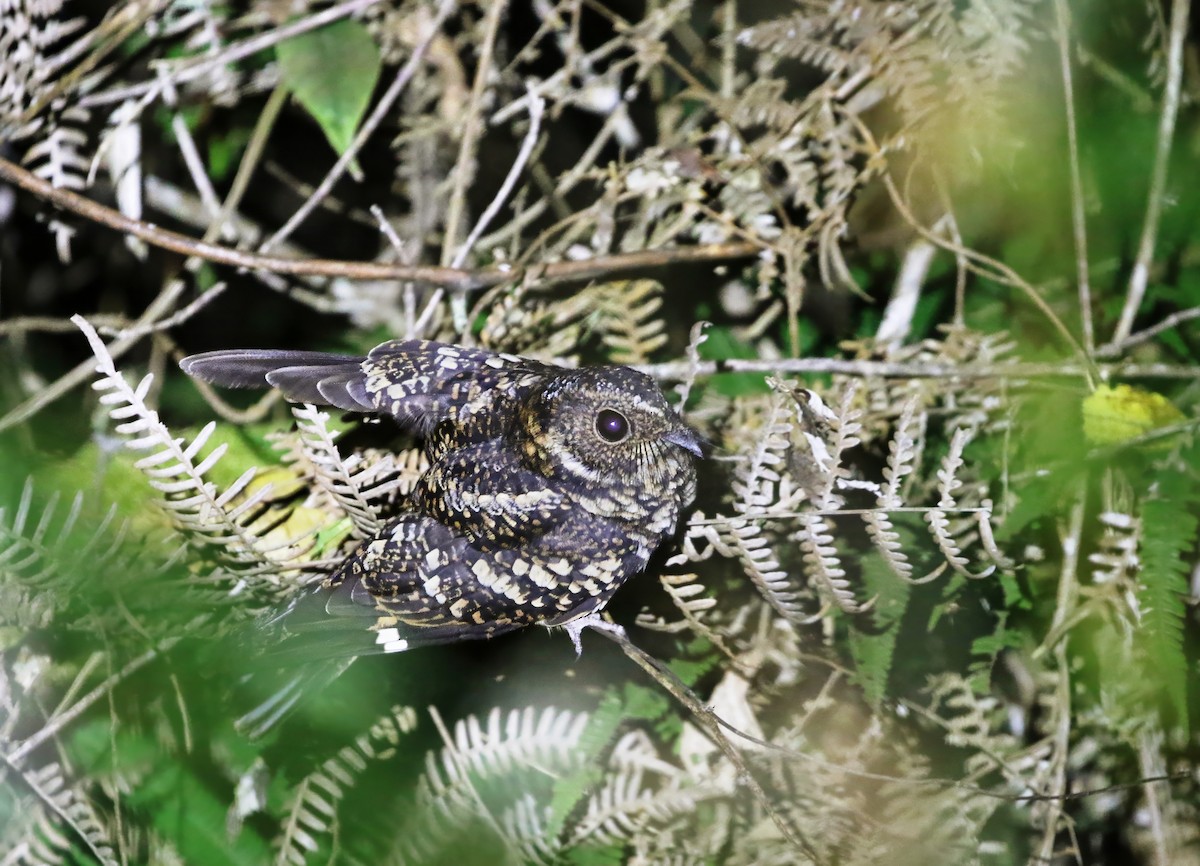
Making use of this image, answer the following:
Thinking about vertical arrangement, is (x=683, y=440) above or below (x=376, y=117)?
below

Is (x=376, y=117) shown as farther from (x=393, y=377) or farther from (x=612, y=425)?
(x=612, y=425)

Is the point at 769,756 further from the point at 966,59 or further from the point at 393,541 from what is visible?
the point at 966,59

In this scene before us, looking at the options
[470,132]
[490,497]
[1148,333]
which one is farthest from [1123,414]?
[470,132]

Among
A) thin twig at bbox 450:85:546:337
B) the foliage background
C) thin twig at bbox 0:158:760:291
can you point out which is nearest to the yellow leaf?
the foliage background

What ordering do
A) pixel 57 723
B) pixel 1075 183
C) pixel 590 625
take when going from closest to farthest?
1. pixel 57 723
2. pixel 590 625
3. pixel 1075 183

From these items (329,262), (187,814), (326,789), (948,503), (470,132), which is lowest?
(326,789)

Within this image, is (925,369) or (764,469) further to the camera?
(925,369)

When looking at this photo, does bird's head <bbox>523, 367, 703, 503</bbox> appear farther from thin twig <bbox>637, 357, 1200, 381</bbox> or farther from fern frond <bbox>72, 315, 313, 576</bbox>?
fern frond <bbox>72, 315, 313, 576</bbox>

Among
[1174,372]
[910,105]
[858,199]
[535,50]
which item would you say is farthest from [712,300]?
[1174,372]

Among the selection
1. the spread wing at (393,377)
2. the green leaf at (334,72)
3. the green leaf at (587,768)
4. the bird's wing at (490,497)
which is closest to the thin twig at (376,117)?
the green leaf at (334,72)
